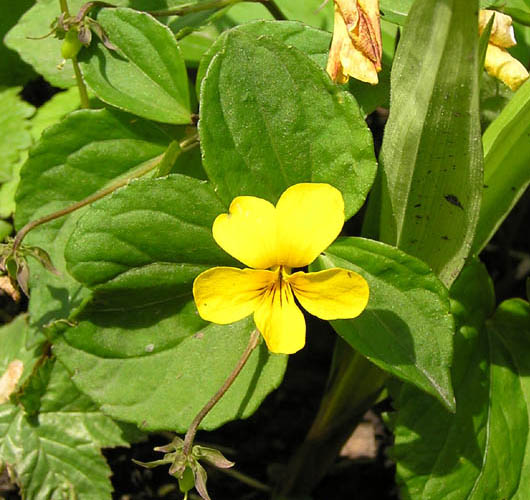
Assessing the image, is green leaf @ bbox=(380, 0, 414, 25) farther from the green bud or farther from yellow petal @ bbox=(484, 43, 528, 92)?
the green bud

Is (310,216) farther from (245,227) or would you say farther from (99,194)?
(99,194)

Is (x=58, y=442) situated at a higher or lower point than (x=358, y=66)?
lower

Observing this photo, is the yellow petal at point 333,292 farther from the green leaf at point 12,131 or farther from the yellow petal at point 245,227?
the green leaf at point 12,131

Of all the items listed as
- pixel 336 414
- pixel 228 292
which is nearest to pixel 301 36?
pixel 228 292

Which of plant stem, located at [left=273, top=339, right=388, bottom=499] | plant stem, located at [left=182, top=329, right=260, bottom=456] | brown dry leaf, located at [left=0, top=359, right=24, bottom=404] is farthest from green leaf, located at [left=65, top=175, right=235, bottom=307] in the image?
brown dry leaf, located at [left=0, top=359, right=24, bottom=404]

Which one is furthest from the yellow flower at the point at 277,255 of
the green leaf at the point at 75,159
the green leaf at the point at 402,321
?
the green leaf at the point at 75,159

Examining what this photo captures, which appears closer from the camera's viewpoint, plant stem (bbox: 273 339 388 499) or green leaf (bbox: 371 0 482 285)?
green leaf (bbox: 371 0 482 285)
